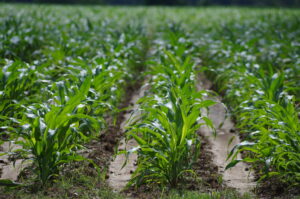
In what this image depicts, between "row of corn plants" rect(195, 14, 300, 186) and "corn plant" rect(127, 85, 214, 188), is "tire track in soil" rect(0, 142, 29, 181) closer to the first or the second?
"corn plant" rect(127, 85, 214, 188)

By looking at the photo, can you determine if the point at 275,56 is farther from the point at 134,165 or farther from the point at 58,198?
the point at 58,198

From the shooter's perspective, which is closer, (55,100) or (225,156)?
(55,100)

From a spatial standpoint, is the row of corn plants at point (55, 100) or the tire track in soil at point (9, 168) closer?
the row of corn plants at point (55, 100)

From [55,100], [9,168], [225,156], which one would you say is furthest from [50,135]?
[225,156]

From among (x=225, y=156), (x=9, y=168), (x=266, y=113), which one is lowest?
(x=9, y=168)

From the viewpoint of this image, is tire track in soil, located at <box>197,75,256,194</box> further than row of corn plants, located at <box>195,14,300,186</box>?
Yes

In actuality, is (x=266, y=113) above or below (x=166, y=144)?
above

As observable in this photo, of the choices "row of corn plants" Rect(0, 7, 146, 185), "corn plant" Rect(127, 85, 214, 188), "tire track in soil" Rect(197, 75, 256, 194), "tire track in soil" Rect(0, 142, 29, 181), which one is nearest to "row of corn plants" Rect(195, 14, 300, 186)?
"tire track in soil" Rect(197, 75, 256, 194)

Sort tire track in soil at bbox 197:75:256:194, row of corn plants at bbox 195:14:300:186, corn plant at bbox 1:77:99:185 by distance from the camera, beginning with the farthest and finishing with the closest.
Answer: tire track in soil at bbox 197:75:256:194, row of corn plants at bbox 195:14:300:186, corn plant at bbox 1:77:99:185

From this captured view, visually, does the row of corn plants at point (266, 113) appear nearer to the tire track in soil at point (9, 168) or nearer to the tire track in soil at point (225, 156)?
the tire track in soil at point (225, 156)

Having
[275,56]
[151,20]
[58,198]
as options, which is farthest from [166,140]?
[151,20]

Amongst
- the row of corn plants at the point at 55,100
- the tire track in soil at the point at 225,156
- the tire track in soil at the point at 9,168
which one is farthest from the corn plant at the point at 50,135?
the tire track in soil at the point at 225,156

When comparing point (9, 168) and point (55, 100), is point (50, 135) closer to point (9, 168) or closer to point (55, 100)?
point (55, 100)

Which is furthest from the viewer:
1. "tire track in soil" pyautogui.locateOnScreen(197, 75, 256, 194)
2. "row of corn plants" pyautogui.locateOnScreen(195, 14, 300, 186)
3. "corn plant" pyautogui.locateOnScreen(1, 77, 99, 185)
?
"tire track in soil" pyautogui.locateOnScreen(197, 75, 256, 194)
